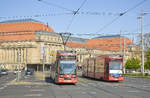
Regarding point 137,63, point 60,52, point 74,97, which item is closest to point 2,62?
point 137,63

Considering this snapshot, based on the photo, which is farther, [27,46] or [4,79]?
[27,46]

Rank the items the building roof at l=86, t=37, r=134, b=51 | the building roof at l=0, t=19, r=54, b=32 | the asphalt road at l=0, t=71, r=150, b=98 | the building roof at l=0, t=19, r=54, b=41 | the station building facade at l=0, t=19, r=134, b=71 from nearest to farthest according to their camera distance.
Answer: the asphalt road at l=0, t=71, r=150, b=98 → the building roof at l=0, t=19, r=54, b=32 → the building roof at l=0, t=19, r=54, b=41 → the station building facade at l=0, t=19, r=134, b=71 → the building roof at l=86, t=37, r=134, b=51

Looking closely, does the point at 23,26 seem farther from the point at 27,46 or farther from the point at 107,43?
the point at 107,43

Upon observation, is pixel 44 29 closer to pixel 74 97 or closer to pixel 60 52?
pixel 60 52

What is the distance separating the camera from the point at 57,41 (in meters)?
126

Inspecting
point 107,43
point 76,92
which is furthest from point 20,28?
point 76,92

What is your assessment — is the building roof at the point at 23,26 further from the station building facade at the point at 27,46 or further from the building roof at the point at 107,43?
the building roof at the point at 107,43

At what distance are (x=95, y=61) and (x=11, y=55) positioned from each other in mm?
88631

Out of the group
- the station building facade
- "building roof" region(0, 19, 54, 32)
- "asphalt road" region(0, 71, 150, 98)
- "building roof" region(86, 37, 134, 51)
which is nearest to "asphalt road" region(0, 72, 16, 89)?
"asphalt road" region(0, 71, 150, 98)

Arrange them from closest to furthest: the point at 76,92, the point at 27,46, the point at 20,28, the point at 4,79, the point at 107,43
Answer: the point at 76,92, the point at 4,79, the point at 20,28, the point at 27,46, the point at 107,43

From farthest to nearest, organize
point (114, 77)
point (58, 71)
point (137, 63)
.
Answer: point (137, 63), point (114, 77), point (58, 71)

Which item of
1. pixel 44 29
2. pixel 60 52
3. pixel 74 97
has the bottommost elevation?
pixel 74 97

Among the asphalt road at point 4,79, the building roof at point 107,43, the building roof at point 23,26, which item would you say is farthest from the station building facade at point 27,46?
the asphalt road at point 4,79

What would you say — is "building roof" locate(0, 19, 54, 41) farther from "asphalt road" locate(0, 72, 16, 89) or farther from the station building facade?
"asphalt road" locate(0, 72, 16, 89)
